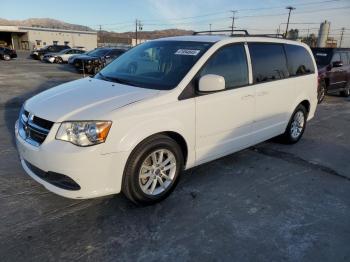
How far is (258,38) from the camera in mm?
4766

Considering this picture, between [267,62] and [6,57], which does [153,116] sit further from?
[6,57]

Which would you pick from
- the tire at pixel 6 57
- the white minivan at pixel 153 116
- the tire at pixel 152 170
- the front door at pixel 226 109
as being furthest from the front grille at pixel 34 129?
the tire at pixel 6 57

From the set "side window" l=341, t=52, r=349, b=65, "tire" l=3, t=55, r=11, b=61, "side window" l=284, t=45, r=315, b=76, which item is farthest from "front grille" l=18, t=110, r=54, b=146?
"tire" l=3, t=55, r=11, b=61

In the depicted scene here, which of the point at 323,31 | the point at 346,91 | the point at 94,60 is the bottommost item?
the point at 346,91

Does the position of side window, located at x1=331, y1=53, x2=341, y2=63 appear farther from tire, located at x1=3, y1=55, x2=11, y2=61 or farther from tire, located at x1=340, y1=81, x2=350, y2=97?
tire, located at x1=3, y1=55, x2=11, y2=61

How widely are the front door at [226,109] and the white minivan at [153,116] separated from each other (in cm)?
1

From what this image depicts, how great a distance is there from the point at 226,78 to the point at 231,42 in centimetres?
52

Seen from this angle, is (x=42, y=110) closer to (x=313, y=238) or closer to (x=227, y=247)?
(x=227, y=247)

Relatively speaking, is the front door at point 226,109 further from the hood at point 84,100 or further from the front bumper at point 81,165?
the front bumper at point 81,165

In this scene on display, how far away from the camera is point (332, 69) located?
10773 millimetres

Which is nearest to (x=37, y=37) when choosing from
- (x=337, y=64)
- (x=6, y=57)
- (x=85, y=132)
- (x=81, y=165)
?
(x=6, y=57)

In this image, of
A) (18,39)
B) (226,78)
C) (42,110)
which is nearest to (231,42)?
(226,78)

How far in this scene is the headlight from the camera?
2.97 m

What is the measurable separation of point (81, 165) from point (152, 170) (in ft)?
2.76
